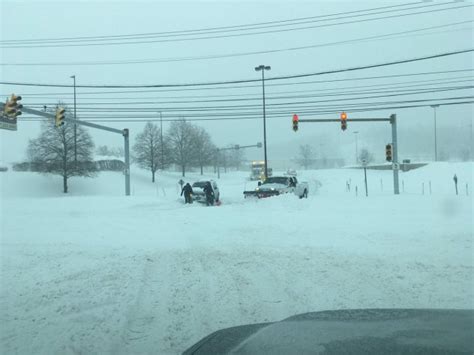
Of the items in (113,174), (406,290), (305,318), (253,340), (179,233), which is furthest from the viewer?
(113,174)

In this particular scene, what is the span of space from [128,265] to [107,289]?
138cm

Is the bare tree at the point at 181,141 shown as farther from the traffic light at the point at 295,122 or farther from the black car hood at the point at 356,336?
the black car hood at the point at 356,336

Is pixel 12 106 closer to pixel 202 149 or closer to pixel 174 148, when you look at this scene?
pixel 174 148

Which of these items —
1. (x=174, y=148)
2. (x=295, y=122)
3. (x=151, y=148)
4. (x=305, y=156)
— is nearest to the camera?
(x=295, y=122)

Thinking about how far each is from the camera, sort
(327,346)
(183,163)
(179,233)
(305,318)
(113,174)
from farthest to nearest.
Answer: (183,163) < (113,174) < (179,233) < (305,318) < (327,346)

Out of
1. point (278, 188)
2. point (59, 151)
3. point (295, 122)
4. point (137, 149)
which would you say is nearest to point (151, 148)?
point (137, 149)

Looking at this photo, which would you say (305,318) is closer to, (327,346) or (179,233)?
(327,346)

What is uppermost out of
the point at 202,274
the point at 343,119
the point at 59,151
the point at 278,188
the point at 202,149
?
the point at 202,149

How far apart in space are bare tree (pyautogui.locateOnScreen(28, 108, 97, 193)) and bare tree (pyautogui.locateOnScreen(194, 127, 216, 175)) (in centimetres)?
2844

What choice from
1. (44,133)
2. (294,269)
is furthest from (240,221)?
(44,133)

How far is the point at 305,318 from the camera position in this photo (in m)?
4.68

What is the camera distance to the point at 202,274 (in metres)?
9.12

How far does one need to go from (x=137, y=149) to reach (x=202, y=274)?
211 ft

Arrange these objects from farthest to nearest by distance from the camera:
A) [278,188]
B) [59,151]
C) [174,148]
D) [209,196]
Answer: [174,148], [59,151], [278,188], [209,196]
